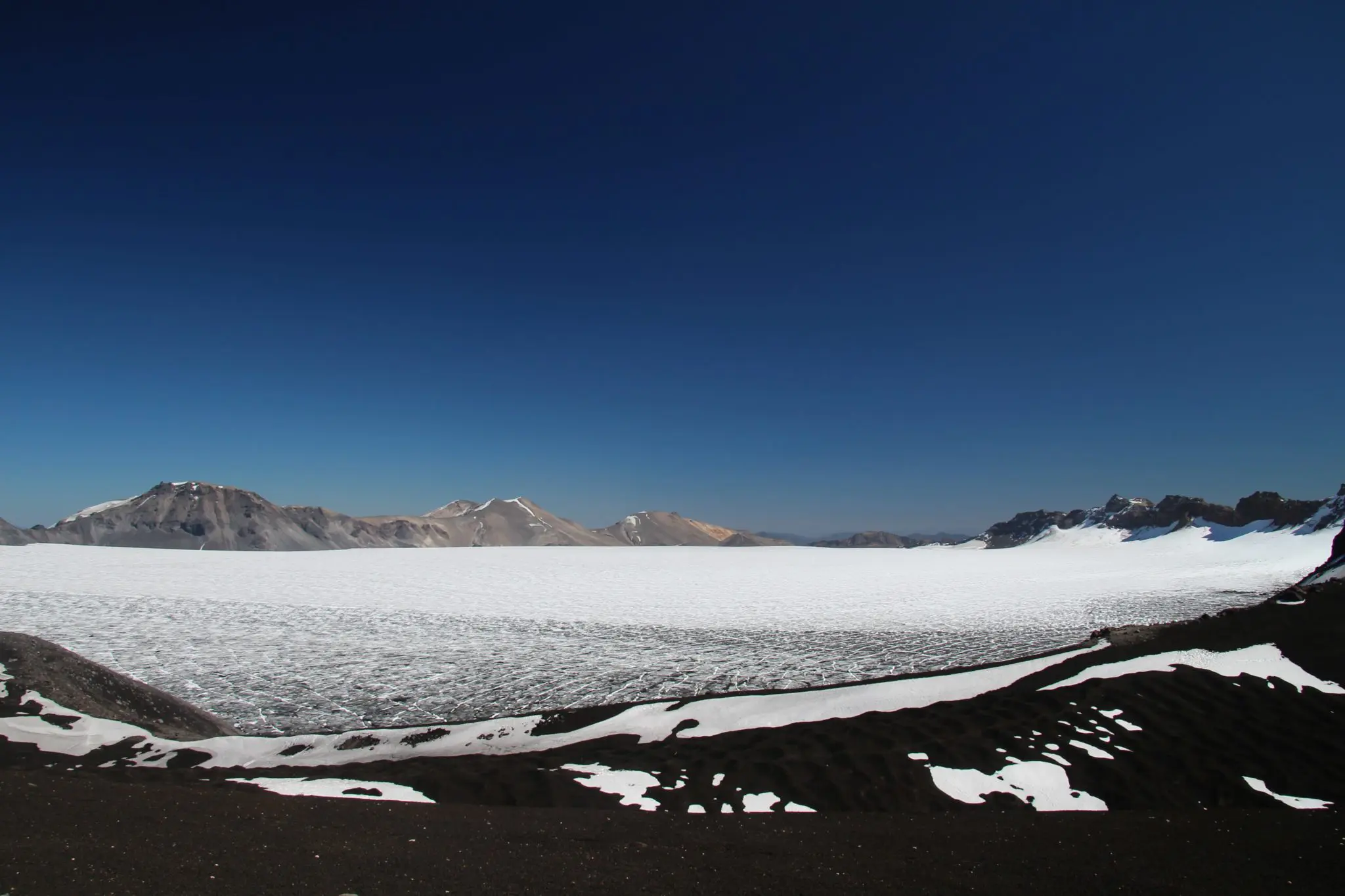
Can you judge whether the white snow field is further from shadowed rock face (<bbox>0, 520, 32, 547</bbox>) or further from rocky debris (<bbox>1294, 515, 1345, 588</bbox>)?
shadowed rock face (<bbox>0, 520, 32, 547</bbox>)

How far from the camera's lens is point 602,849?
521cm

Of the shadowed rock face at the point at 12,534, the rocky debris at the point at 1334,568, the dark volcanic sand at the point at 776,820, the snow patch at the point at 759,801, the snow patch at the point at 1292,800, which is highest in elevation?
the shadowed rock face at the point at 12,534

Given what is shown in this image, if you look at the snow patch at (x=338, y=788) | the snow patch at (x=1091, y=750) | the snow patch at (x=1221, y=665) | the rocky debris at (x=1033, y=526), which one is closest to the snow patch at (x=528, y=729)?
the snow patch at (x=338, y=788)

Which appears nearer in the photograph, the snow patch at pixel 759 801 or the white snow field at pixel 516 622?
the snow patch at pixel 759 801

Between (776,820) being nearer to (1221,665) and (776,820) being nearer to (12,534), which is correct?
(1221,665)

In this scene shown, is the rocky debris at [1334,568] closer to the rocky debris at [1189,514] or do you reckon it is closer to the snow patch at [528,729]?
the snow patch at [528,729]

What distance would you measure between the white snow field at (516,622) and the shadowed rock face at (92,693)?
28.7 inches

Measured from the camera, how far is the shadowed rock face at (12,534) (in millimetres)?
93312

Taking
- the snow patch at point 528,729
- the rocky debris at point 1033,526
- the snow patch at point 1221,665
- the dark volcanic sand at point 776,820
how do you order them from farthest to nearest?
the rocky debris at point 1033,526, the snow patch at point 1221,665, the snow patch at point 528,729, the dark volcanic sand at point 776,820

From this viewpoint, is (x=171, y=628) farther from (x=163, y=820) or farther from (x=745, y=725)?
(x=745, y=725)

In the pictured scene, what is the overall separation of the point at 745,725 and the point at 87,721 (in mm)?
8710

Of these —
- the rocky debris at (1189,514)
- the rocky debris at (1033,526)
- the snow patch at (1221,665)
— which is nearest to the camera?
the snow patch at (1221,665)

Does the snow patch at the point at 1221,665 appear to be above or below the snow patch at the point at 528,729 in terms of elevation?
above

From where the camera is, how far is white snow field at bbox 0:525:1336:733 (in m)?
11.9
